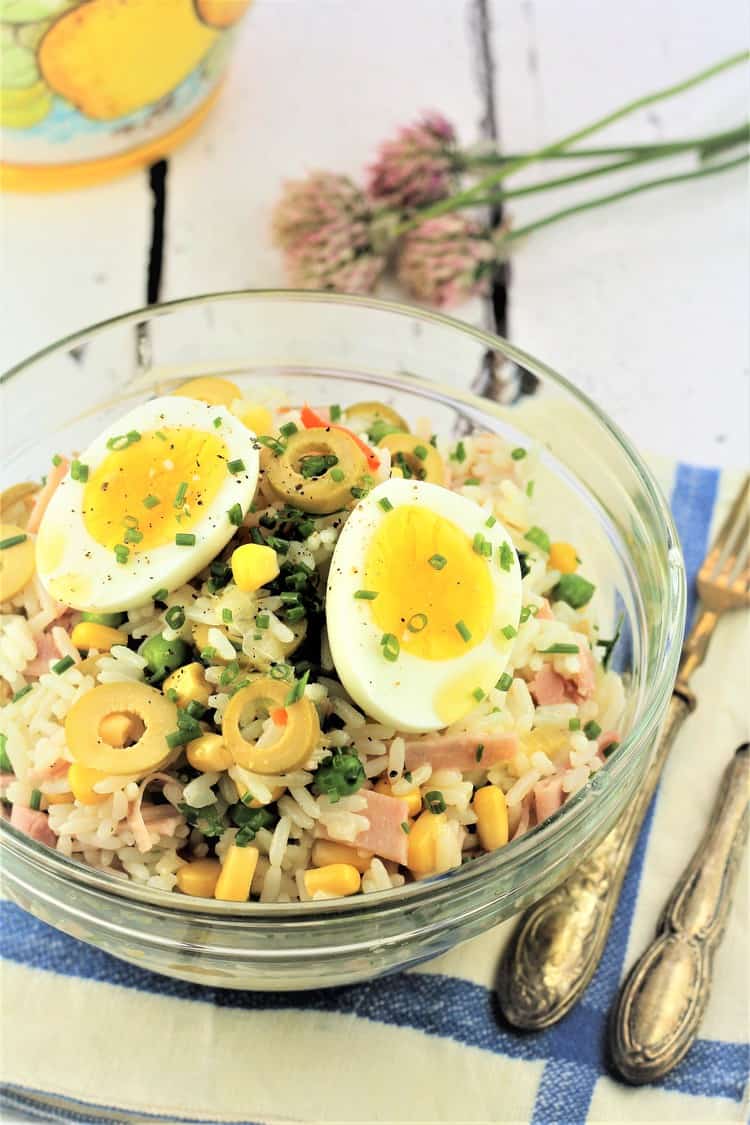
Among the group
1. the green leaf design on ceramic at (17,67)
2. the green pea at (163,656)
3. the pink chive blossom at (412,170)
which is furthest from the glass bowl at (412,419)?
the green leaf design on ceramic at (17,67)

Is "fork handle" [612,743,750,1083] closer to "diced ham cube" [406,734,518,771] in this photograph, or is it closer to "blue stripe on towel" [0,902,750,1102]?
"blue stripe on towel" [0,902,750,1102]

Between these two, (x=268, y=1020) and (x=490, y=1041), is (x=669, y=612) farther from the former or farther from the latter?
(x=268, y=1020)

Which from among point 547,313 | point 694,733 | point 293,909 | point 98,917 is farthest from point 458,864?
point 547,313

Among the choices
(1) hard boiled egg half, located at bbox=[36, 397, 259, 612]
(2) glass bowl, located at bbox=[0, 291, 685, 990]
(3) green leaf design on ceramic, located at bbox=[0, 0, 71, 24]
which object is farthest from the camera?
(3) green leaf design on ceramic, located at bbox=[0, 0, 71, 24]

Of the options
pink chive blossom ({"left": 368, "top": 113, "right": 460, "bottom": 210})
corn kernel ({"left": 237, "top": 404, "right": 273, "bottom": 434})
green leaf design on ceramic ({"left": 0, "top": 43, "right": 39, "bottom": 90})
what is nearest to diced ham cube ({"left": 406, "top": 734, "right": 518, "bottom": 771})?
corn kernel ({"left": 237, "top": 404, "right": 273, "bottom": 434})

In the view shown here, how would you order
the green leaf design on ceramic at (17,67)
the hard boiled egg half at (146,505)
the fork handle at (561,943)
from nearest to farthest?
the hard boiled egg half at (146,505) < the fork handle at (561,943) < the green leaf design on ceramic at (17,67)

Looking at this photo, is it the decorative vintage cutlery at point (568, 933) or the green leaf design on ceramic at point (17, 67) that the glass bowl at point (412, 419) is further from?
the green leaf design on ceramic at point (17, 67)

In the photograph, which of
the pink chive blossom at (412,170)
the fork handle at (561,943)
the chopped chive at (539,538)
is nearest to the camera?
the fork handle at (561,943)
